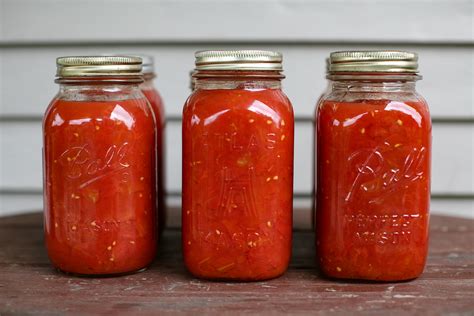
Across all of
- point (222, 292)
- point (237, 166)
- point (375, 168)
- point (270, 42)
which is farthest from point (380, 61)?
point (270, 42)

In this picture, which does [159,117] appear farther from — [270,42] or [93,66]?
[270,42]

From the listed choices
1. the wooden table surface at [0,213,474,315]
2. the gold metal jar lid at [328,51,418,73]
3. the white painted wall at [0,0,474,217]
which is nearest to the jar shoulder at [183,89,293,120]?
the gold metal jar lid at [328,51,418,73]

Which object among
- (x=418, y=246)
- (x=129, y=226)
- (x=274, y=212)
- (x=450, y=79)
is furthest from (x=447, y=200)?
(x=129, y=226)

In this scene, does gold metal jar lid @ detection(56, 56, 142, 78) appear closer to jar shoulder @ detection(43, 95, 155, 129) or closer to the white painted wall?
jar shoulder @ detection(43, 95, 155, 129)

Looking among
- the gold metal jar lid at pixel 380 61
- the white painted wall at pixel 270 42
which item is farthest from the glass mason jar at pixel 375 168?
the white painted wall at pixel 270 42

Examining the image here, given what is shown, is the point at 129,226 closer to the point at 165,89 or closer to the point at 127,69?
the point at 127,69

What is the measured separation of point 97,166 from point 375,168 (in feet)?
1.38

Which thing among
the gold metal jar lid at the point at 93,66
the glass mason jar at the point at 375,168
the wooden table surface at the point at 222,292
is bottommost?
the wooden table surface at the point at 222,292

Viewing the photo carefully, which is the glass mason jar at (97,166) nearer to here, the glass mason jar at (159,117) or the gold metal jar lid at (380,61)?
the glass mason jar at (159,117)

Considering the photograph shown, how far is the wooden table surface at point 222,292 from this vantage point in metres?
0.86

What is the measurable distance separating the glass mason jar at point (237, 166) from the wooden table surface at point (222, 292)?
0.04 metres

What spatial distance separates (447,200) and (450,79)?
0.33m

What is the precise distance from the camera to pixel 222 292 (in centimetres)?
94

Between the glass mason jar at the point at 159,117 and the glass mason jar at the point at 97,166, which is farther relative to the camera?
the glass mason jar at the point at 159,117
